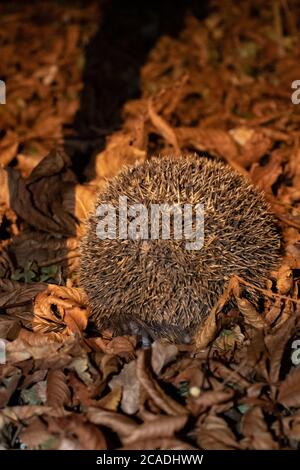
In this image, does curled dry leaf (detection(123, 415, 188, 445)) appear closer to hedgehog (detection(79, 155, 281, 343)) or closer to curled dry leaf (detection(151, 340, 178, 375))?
curled dry leaf (detection(151, 340, 178, 375))

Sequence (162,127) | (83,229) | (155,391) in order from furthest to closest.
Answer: (162,127) < (83,229) < (155,391)

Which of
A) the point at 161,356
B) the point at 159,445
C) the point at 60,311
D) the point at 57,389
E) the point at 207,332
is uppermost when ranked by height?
the point at 60,311

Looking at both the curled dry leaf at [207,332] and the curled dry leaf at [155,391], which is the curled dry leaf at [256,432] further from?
the curled dry leaf at [207,332]

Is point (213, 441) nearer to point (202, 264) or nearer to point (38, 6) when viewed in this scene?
point (202, 264)

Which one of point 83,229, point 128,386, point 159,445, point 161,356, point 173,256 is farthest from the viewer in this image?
point 83,229

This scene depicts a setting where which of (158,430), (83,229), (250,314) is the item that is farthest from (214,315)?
(83,229)

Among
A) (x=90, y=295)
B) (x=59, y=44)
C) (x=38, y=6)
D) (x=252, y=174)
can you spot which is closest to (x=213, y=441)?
(x=90, y=295)

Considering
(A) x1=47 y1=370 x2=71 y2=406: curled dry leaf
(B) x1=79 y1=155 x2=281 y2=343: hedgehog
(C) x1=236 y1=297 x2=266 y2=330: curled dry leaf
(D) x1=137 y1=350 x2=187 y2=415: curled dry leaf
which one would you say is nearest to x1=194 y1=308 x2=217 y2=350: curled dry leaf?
(B) x1=79 y1=155 x2=281 y2=343: hedgehog

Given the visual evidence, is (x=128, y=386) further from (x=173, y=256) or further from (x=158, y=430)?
(x=173, y=256)
